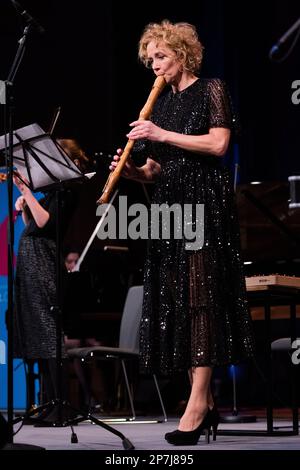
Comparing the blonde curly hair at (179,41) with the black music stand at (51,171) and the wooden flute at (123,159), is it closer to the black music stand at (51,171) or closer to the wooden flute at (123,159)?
the wooden flute at (123,159)

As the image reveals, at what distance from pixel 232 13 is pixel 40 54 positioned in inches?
72.5

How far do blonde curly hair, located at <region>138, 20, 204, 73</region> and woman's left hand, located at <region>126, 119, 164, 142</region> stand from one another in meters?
0.37

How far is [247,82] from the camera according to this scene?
7500 mm

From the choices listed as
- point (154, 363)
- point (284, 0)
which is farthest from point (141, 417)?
point (284, 0)

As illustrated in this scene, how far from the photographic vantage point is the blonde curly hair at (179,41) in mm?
3424

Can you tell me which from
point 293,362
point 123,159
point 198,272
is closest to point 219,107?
point 123,159

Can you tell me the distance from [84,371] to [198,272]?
12.4 feet

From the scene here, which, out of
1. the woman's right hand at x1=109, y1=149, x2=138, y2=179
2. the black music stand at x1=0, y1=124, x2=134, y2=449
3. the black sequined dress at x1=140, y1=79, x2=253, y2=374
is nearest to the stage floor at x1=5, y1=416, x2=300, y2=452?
the black music stand at x1=0, y1=124, x2=134, y2=449

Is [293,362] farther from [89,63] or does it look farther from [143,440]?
[89,63]

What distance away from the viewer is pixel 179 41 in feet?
11.2

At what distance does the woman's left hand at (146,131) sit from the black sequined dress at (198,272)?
216 millimetres

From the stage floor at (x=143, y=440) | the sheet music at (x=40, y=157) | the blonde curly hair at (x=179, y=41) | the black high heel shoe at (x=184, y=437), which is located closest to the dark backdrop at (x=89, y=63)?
the stage floor at (x=143, y=440)

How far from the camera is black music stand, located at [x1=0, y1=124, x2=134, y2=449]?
3.62 m

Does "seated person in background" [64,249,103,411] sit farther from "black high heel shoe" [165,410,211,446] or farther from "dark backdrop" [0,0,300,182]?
"black high heel shoe" [165,410,211,446]
